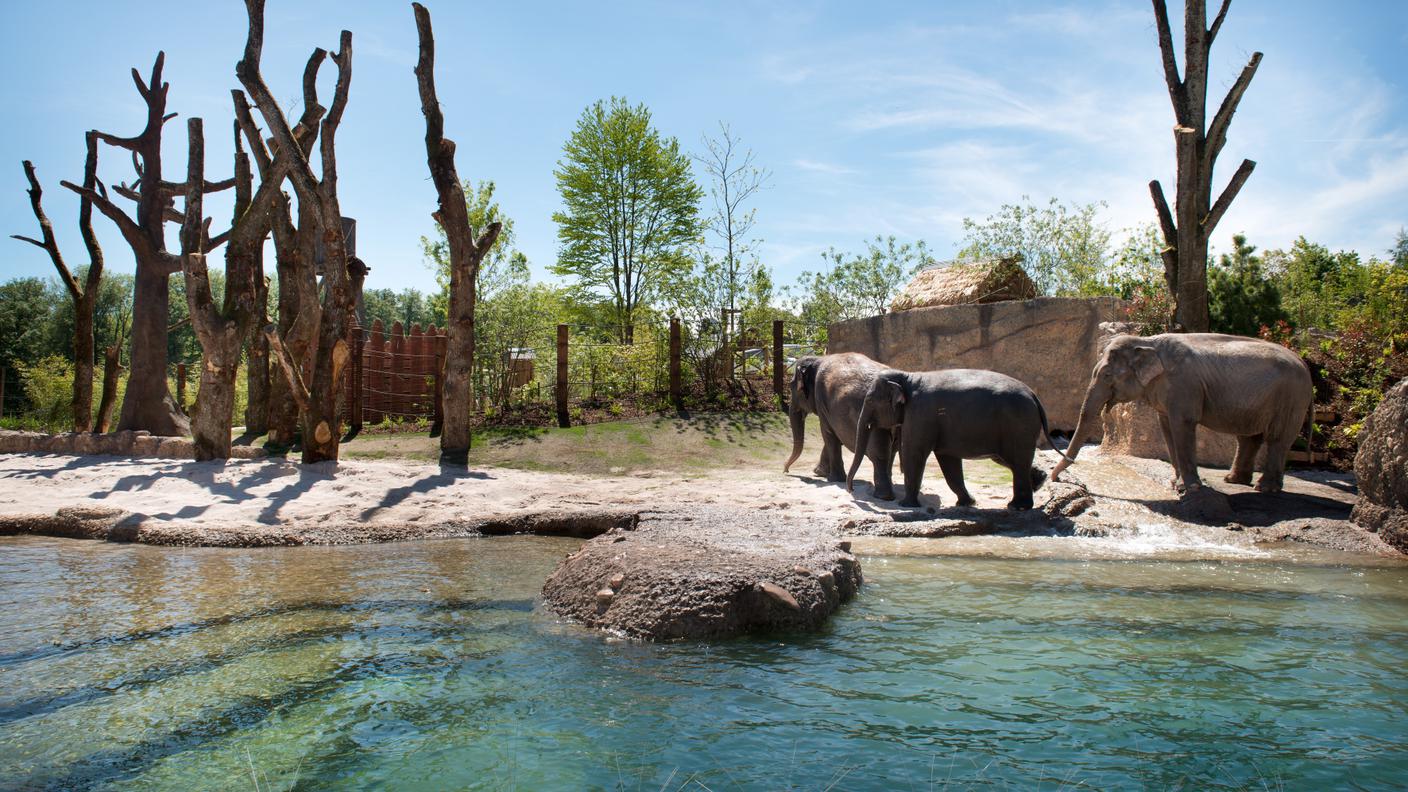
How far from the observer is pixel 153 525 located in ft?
29.1

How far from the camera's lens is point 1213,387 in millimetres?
9375

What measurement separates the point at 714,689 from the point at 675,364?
13438 millimetres

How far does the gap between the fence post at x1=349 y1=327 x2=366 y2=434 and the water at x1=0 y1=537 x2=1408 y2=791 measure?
33.1 ft

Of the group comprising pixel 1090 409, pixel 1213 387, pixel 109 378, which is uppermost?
pixel 109 378

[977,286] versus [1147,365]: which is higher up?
[977,286]

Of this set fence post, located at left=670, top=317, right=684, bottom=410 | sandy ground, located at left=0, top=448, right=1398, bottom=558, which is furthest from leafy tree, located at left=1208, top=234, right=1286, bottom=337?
fence post, located at left=670, top=317, right=684, bottom=410

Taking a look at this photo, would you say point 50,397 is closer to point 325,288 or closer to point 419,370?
point 419,370

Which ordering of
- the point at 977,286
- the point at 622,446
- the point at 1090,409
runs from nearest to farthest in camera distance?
the point at 1090,409
the point at 622,446
the point at 977,286

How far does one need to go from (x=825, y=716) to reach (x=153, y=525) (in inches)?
304

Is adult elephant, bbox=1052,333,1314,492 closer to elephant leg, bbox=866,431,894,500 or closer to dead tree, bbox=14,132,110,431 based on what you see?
elephant leg, bbox=866,431,894,500

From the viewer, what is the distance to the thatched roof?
16.0m

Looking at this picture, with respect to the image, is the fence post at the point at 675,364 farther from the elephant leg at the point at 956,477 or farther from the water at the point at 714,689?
the water at the point at 714,689

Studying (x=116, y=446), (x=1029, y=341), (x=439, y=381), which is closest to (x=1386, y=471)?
(x=1029, y=341)

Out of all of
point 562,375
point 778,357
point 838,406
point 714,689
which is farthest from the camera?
point 778,357
